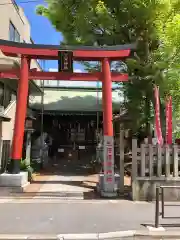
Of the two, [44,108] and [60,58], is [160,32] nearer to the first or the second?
[60,58]

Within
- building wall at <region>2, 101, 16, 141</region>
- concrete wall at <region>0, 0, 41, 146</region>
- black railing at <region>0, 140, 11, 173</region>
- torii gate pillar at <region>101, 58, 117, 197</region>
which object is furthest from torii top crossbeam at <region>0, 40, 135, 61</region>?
black railing at <region>0, 140, 11, 173</region>

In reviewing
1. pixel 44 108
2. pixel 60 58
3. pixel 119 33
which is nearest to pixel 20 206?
pixel 60 58

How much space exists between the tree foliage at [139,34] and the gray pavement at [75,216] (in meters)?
7.12

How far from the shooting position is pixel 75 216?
9672 millimetres

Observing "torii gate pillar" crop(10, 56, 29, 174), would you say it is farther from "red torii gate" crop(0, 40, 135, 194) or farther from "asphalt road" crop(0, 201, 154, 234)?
"asphalt road" crop(0, 201, 154, 234)

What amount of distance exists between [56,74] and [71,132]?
13.6m

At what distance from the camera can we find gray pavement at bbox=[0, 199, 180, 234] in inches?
328

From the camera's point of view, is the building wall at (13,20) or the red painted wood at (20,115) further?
the building wall at (13,20)

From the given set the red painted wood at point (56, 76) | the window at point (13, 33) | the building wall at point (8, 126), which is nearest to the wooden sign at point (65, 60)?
the red painted wood at point (56, 76)

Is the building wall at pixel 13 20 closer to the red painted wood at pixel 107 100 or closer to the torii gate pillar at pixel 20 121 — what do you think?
the torii gate pillar at pixel 20 121

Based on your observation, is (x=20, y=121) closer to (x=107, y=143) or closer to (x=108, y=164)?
(x=107, y=143)

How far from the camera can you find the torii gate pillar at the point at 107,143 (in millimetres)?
13305

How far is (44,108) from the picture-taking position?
26.5 metres

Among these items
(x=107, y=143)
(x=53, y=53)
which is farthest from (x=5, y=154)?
(x=107, y=143)
